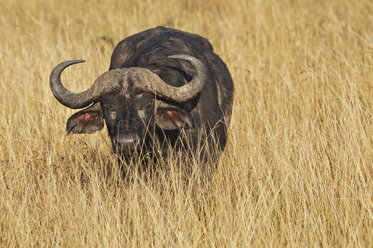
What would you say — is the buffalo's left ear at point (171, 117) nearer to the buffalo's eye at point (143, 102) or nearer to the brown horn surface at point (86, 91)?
the buffalo's eye at point (143, 102)

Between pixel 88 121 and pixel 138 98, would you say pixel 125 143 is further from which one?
pixel 88 121

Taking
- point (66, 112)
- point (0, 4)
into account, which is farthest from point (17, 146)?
point (0, 4)

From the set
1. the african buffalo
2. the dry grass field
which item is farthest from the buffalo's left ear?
the dry grass field

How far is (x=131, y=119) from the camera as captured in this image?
4645mm

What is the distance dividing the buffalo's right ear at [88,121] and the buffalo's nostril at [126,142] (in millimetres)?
622

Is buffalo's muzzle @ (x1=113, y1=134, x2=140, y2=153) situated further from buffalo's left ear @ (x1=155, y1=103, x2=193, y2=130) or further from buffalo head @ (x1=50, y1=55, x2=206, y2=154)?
buffalo's left ear @ (x1=155, y1=103, x2=193, y2=130)

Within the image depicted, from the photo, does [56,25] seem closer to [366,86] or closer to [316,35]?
[316,35]

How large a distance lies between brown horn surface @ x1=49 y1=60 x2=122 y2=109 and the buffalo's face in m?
0.07

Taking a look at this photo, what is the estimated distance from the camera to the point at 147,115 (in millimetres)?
4797

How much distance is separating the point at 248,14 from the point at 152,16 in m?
1.52

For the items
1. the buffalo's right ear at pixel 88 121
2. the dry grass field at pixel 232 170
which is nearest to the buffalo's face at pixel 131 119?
the buffalo's right ear at pixel 88 121

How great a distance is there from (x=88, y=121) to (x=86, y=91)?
0.28 metres

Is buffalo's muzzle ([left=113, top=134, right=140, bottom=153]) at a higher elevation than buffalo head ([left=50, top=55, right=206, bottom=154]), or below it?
below

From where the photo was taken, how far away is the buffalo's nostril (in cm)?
443
